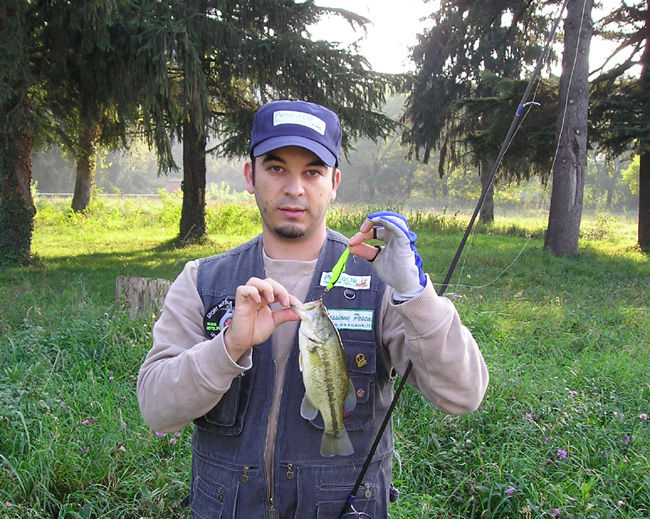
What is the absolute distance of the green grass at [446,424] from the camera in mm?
3484

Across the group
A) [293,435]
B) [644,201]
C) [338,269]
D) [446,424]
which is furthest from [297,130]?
[644,201]

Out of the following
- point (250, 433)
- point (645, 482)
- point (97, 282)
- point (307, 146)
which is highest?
point (307, 146)

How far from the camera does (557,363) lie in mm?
5762

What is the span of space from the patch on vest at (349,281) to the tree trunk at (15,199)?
37.8 ft

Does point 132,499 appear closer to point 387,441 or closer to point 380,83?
point 387,441

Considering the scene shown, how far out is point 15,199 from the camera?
1162 centimetres

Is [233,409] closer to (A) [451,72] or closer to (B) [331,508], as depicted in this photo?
(B) [331,508]

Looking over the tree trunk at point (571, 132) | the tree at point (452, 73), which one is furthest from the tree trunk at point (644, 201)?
the tree at point (452, 73)

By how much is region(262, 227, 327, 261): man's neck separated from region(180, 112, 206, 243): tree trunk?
45.5 ft

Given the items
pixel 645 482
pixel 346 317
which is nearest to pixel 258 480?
pixel 346 317

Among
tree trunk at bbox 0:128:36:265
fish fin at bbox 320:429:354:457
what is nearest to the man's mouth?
fish fin at bbox 320:429:354:457

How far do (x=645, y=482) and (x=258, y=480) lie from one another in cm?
Answer: 295

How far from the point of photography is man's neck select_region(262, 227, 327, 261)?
2152 mm

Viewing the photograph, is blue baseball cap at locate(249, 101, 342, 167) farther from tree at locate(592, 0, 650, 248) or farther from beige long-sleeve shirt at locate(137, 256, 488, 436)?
tree at locate(592, 0, 650, 248)
